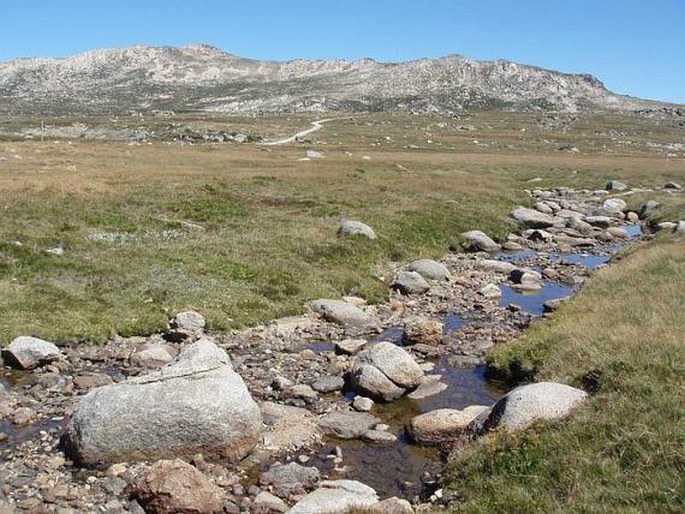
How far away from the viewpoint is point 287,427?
712 inches

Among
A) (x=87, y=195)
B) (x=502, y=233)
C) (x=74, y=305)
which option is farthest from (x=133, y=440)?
(x=502, y=233)

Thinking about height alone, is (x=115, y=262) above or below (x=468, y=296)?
above

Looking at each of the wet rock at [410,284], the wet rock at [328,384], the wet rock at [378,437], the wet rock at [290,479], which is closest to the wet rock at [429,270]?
the wet rock at [410,284]

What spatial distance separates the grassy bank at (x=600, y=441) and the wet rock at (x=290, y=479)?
10.8ft

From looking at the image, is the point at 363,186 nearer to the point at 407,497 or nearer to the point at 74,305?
the point at 74,305

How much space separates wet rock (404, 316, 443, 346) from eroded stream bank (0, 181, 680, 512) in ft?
0.16

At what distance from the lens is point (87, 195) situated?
47906 mm

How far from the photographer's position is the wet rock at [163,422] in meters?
15.5

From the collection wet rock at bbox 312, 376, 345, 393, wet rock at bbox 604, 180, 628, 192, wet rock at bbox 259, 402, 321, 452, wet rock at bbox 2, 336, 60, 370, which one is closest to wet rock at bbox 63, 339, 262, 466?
wet rock at bbox 259, 402, 321, 452

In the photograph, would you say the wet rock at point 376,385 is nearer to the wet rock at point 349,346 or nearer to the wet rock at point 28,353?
the wet rock at point 349,346

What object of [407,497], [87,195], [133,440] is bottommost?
[407,497]

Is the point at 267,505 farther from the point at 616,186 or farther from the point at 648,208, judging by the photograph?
the point at 616,186

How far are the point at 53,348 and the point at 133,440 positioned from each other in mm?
8524

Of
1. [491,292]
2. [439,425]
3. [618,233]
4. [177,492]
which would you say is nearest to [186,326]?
[439,425]
